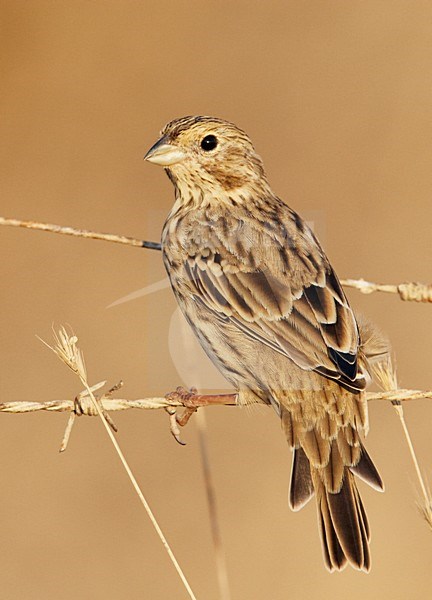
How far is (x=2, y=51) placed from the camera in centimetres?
1101

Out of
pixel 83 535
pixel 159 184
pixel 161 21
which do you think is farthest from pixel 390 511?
pixel 161 21

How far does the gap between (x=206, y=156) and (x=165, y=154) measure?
0.24 m

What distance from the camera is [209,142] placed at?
17.2ft

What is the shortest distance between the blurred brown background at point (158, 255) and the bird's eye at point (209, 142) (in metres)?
0.66

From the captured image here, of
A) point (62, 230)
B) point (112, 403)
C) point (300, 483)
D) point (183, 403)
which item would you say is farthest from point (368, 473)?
point (62, 230)

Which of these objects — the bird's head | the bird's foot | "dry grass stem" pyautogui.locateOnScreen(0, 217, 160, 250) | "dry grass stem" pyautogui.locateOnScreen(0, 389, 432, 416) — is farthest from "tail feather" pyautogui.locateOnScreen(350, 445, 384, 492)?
the bird's head

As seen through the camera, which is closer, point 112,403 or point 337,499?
point 112,403

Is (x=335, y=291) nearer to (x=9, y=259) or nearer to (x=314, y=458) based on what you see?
(x=314, y=458)

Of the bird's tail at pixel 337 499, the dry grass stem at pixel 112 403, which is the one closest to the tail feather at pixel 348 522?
the bird's tail at pixel 337 499

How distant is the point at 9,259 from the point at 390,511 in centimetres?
414

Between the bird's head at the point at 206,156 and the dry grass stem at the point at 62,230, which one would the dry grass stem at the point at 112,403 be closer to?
the dry grass stem at the point at 62,230

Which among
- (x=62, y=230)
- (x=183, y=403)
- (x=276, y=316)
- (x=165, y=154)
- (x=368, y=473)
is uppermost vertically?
(x=165, y=154)

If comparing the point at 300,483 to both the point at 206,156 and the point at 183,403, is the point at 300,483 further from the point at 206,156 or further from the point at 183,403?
the point at 206,156

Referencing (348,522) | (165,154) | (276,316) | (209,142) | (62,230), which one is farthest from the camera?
(209,142)
